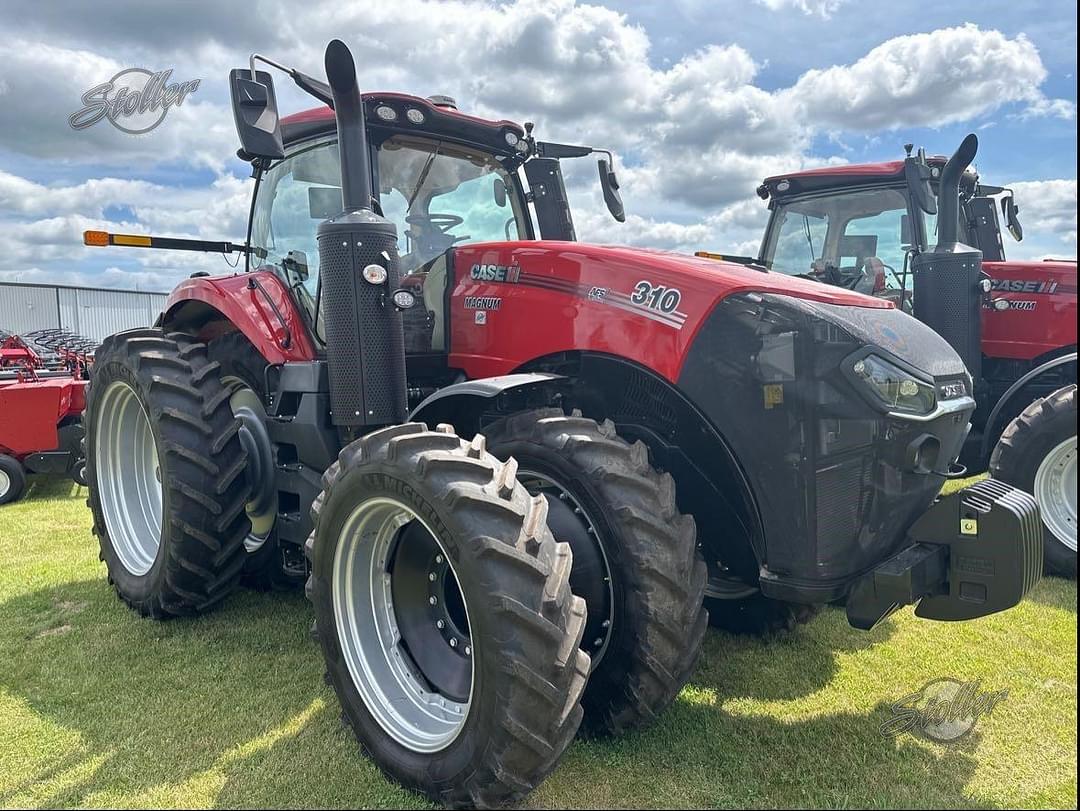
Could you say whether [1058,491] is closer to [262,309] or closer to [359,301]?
[359,301]

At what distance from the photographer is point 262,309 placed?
3914mm

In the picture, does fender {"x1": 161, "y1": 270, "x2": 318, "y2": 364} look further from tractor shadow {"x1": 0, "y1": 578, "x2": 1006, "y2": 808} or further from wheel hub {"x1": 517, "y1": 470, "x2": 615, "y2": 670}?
wheel hub {"x1": 517, "y1": 470, "x2": 615, "y2": 670}

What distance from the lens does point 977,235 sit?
20.0 ft

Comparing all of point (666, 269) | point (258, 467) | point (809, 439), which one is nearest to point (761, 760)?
point (809, 439)

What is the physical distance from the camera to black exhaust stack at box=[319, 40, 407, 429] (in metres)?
3.14

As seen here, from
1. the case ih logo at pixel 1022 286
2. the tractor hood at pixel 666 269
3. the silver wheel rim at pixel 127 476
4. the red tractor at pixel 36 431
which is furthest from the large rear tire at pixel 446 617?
the red tractor at pixel 36 431

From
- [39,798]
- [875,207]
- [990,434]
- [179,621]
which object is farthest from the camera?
[875,207]

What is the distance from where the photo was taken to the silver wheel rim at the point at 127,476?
4332mm

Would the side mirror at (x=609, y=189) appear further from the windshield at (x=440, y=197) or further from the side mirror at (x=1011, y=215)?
the side mirror at (x=1011, y=215)

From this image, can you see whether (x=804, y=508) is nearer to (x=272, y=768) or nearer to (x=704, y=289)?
(x=704, y=289)

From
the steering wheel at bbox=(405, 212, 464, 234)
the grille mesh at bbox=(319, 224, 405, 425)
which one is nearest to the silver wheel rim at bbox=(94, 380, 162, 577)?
the grille mesh at bbox=(319, 224, 405, 425)

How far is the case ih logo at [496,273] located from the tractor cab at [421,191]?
199mm

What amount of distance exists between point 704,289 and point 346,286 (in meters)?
1.42

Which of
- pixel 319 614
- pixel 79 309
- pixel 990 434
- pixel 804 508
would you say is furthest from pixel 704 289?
pixel 79 309
